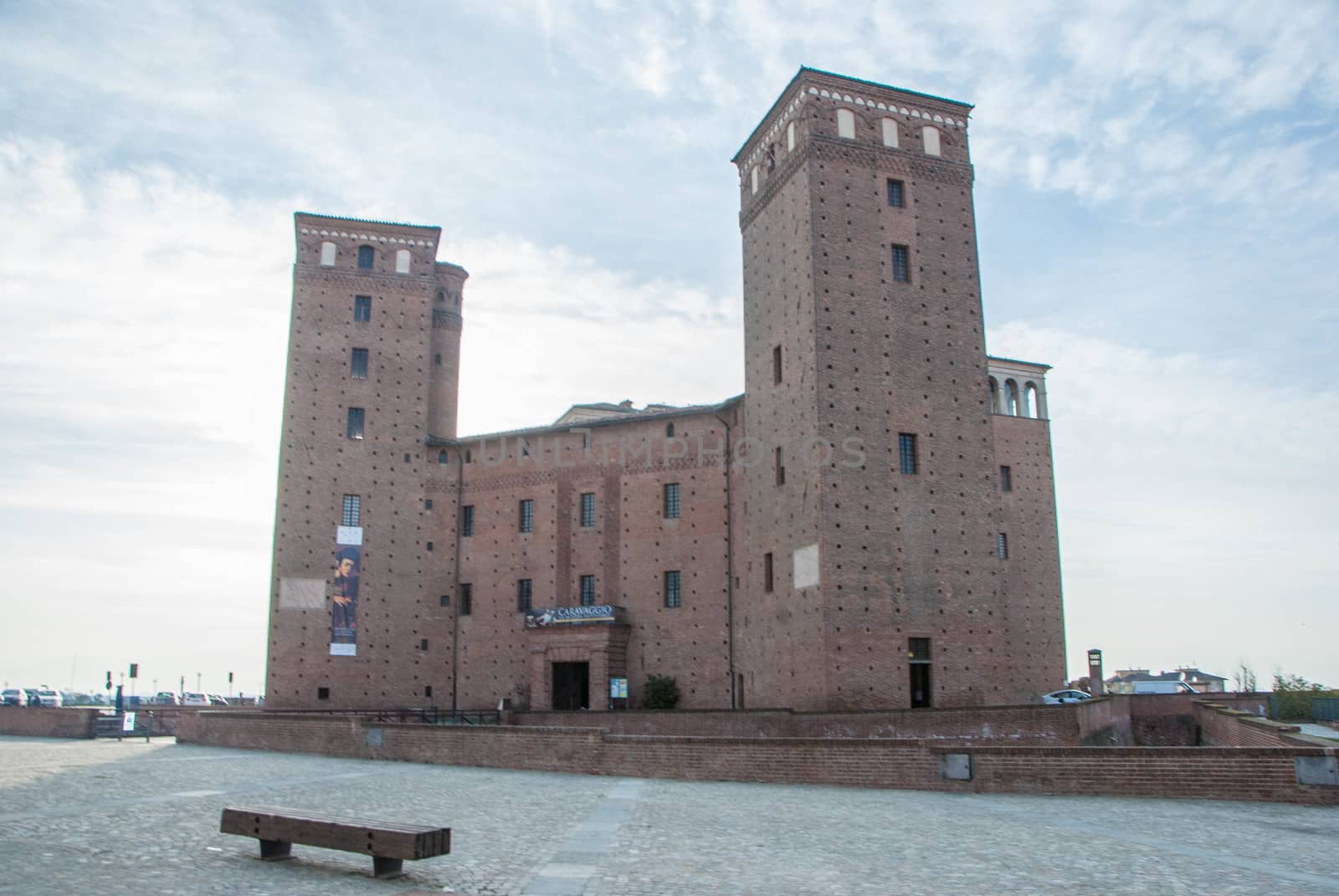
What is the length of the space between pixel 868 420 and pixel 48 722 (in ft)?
72.5

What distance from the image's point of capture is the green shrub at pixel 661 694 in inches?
1229

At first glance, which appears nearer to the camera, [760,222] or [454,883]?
[454,883]

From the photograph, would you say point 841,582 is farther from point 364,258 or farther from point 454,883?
point 364,258

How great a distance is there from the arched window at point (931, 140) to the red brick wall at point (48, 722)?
26088 mm

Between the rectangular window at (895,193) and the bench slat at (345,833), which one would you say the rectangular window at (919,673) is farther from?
the bench slat at (345,833)

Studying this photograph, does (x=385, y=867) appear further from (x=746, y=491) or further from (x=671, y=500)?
(x=671, y=500)

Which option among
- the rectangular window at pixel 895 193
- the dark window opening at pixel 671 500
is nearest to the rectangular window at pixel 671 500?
the dark window opening at pixel 671 500

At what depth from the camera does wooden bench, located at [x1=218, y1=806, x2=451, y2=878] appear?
7.20m

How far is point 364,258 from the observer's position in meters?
37.5

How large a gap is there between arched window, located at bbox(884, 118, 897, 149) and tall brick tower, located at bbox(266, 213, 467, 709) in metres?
17.2

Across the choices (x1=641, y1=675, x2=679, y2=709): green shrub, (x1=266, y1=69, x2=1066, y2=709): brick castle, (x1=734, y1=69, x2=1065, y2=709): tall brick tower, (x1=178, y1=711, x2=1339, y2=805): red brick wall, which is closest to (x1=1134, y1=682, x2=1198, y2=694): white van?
(x1=266, y1=69, x2=1066, y2=709): brick castle

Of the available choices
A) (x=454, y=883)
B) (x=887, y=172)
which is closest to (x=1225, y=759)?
(x=454, y=883)

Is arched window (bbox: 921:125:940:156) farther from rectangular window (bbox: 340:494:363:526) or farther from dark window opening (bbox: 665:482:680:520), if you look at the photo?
rectangular window (bbox: 340:494:363:526)

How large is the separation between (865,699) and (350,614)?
18.0 metres
